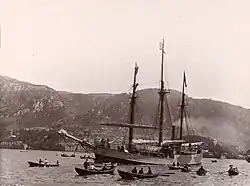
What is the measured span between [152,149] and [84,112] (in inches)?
43.5

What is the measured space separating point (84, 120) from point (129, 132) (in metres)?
0.34

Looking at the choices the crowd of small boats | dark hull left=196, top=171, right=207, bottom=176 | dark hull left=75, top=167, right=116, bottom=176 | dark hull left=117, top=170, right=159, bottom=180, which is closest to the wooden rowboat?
the crowd of small boats

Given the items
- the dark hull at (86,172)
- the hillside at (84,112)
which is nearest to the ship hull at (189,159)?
the hillside at (84,112)

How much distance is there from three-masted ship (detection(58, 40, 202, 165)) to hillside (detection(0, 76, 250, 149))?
5 cm

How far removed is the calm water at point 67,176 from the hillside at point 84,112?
172mm

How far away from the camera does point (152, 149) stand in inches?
154

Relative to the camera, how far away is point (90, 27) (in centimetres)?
295

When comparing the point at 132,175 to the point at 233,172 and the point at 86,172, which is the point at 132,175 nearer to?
the point at 86,172

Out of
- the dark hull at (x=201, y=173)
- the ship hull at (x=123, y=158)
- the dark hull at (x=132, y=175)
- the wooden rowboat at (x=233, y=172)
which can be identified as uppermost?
the ship hull at (x=123, y=158)

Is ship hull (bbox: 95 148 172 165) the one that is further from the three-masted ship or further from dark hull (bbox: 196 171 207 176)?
dark hull (bbox: 196 171 207 176)

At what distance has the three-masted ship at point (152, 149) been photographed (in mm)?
3043

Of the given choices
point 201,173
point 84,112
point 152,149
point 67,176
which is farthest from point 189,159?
point 84,112

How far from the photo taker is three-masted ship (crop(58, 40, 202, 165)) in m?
3.04

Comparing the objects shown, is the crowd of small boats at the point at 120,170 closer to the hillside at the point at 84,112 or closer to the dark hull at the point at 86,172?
the dark hull at the point at 86,172
